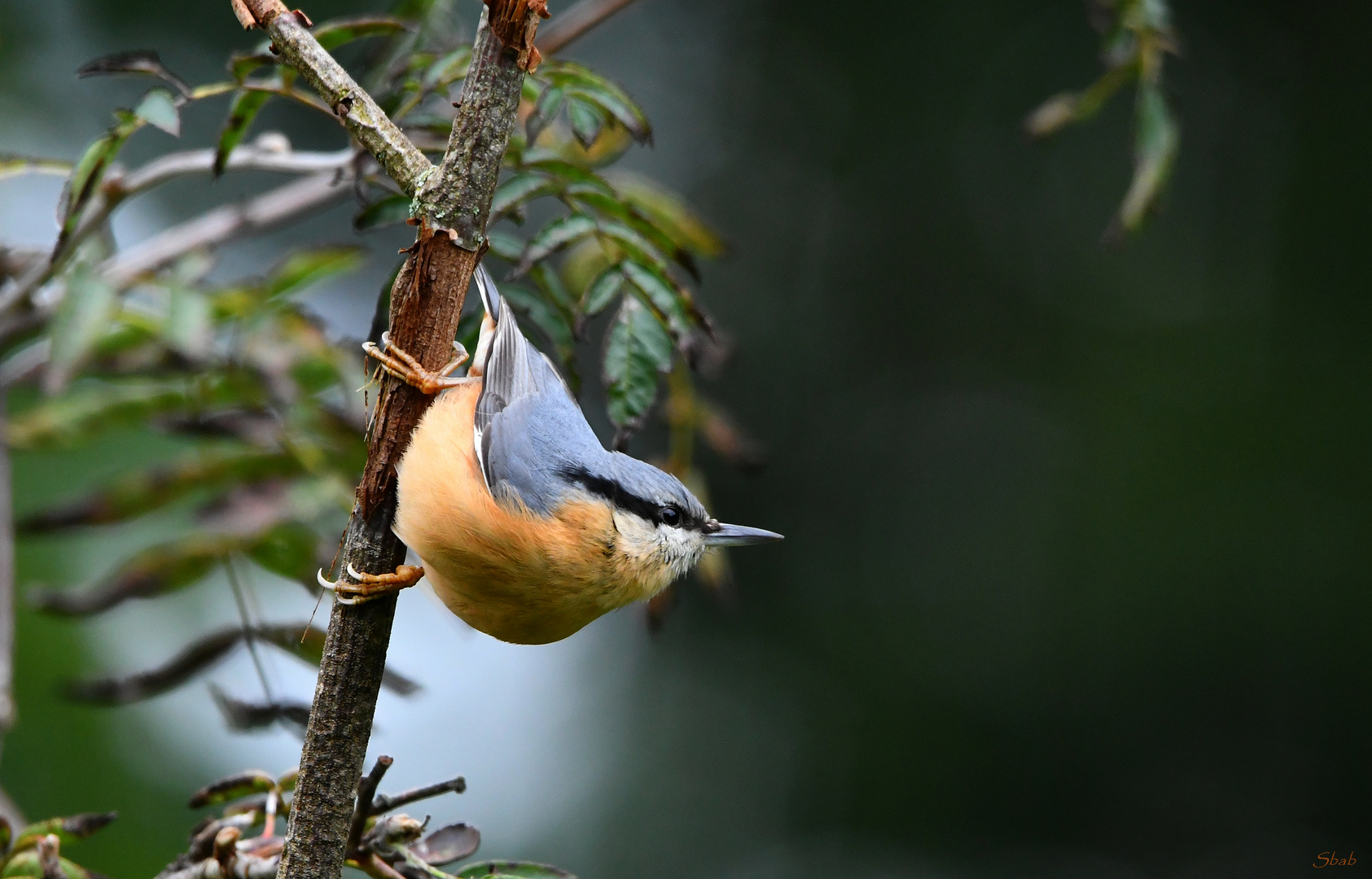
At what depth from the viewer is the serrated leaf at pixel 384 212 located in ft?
4.68

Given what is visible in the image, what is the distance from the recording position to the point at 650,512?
174 centimetres

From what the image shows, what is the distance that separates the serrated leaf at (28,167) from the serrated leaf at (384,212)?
45cm

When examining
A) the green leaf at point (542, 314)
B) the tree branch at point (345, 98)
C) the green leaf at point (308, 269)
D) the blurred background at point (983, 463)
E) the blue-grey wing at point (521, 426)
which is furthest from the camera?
the blurred background at point (983, 463)

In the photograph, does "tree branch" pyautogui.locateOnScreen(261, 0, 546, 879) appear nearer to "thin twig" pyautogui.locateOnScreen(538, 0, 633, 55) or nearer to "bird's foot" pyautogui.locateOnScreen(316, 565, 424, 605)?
"bird's foot" pyautogui.locateOnScreen(316, 565, 424, 605)

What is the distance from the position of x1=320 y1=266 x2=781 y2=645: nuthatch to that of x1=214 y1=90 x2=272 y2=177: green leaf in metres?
0.38

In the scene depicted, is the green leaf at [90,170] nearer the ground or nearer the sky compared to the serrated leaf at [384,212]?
nearer the ground

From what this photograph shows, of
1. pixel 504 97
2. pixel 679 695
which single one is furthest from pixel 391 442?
pixel 679 695

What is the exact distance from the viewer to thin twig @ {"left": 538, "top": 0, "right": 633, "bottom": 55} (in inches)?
71.9

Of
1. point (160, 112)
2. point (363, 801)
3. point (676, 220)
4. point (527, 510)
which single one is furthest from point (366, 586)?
point (676, 220)

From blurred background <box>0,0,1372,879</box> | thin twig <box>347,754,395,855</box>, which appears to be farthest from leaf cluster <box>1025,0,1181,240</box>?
blurred background <box>0,0,1372,879</box>

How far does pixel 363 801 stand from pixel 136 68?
1018mm

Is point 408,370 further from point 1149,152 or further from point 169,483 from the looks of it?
point 1149,152

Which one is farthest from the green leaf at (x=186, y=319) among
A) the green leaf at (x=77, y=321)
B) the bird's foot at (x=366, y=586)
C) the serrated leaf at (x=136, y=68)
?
the bird's foot at (x=366, y=586)

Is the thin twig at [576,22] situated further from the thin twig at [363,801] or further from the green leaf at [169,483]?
the thin twig at [363,801]
